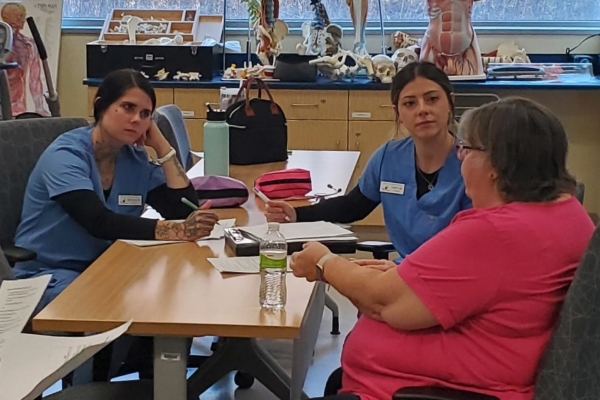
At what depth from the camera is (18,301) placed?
1660 millimetres

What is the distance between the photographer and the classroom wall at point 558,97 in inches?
181

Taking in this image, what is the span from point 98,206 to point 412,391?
112 centimetres

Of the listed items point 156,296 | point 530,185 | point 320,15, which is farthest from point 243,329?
point 320,15

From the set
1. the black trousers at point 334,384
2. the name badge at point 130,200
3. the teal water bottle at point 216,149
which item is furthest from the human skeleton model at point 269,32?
the black trousers at point 334,384

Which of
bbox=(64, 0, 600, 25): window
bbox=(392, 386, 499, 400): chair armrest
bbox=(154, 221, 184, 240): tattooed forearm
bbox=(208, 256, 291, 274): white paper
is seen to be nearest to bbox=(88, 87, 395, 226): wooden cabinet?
bbox=(64, 0, 600, 25): window

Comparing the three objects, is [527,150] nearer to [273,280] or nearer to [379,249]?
[273,280]

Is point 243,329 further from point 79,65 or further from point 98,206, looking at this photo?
point 79,65

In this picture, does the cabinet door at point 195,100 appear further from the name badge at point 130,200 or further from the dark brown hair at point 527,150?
the dark brown hair at point 527,150

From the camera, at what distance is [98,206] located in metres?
2.29

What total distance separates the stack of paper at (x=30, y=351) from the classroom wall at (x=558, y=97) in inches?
125

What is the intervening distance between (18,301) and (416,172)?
1.20m

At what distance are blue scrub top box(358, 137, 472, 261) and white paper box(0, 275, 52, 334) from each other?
41.8 inches

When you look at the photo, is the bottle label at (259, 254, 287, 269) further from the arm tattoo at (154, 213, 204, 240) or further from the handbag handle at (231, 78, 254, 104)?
the handbag handle at (231, 78, 254, 104)

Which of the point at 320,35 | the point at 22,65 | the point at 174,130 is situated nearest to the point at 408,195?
the point at 174,130
